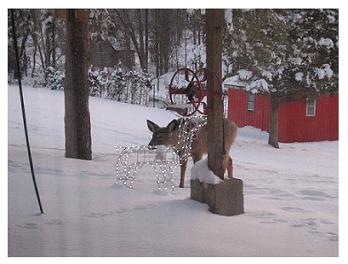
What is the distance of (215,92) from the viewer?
215 cm

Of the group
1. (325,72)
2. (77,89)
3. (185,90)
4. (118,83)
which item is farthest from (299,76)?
(77,89)

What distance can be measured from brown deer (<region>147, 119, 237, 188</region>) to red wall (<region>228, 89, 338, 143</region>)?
1.9 inches

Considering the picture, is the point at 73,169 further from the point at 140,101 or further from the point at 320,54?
the point at 320,54

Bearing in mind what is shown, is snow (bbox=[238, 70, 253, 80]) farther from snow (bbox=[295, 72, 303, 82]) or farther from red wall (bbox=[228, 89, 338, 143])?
snow (bbox=[295, 72, 303, 82])

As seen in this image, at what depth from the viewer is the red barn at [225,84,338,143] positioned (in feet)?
6.79

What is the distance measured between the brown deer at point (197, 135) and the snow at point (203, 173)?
26 millimetres

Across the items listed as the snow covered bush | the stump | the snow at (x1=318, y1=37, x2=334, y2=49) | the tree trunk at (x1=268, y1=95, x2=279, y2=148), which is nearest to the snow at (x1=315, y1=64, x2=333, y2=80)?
the snow at (x1=318, y1=37, x2=334, y2=49)

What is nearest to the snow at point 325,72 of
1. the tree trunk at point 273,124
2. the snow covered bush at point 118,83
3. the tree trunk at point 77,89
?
the tree trunk at point 273,124

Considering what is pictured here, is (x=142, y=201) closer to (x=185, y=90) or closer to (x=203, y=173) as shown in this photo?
(x=203, y=173)

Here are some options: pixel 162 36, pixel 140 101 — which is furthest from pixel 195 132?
pixel 162 36

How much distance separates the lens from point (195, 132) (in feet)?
7.75
